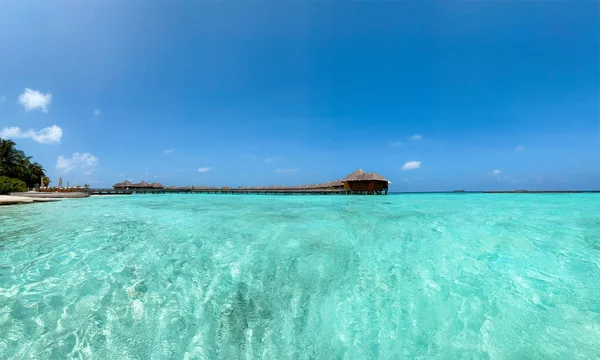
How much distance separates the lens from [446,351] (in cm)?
291

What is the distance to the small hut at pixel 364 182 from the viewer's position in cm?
2998

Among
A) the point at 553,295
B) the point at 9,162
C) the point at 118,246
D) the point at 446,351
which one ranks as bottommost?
the point at 446,351

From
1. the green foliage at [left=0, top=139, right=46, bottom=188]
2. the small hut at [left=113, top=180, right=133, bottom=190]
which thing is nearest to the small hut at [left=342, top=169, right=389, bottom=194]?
the small hut at [left=113, top=180, right=133, bottom=190]

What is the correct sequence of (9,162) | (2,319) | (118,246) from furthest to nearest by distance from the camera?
(9,162) < (118,246) < (2,319)

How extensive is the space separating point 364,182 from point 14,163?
43.5 meters

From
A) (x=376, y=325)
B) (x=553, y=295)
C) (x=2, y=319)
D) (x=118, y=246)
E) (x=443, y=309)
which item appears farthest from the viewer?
(x=118, y=246)

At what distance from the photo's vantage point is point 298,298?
3.69m

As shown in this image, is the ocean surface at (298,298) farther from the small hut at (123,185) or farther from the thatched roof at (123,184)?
the thatched roof at (123,184)

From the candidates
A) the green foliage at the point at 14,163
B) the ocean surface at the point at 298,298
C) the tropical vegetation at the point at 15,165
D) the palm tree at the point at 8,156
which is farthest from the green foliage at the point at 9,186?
the ocean surface at the point at 298,298

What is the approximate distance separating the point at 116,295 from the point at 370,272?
12.8 feet

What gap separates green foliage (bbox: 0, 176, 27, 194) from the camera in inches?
910

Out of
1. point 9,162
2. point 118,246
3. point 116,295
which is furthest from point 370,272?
point 9,162

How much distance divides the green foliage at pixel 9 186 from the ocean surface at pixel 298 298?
85.5 ft

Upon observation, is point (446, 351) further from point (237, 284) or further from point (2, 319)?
point (2, 319)
